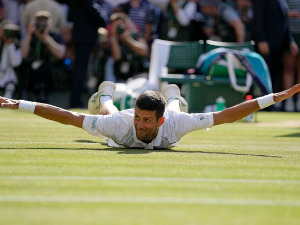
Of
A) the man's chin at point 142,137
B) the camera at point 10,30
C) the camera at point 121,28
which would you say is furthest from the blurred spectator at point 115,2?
the man's chin at point 142,137

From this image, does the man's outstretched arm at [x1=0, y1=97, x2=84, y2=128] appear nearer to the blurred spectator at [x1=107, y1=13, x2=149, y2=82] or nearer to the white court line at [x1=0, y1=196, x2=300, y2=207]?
the white court line at [x1=0, y1=196, x2=300, y2=207]

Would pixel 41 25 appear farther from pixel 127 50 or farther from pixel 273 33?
pixel 273 33

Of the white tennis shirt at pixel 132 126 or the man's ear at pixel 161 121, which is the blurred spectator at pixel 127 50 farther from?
the man's ear at pixel 161 121

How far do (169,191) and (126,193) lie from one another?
1.18 feet

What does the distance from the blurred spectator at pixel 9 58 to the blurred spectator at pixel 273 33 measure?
19.0 feet

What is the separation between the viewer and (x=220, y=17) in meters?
19.3

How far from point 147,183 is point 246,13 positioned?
14.0 m

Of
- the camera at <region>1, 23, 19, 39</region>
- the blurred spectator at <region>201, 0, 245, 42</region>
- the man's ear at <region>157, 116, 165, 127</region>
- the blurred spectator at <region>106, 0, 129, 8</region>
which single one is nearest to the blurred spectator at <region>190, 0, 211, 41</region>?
the blurred spectator at <region>201, 0, 245, 42</region>

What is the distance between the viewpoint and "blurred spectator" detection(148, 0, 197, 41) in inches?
735

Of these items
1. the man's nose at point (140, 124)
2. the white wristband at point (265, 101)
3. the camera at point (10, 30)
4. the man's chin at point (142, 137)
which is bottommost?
the man's chin at point (142, 137)

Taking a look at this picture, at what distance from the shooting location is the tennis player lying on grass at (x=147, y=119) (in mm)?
8406

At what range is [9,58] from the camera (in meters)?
18.8

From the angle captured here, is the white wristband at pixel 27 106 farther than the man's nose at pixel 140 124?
Yes

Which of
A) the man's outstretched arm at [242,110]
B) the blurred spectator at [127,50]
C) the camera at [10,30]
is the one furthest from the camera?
the blurred spectator at [127,50]
